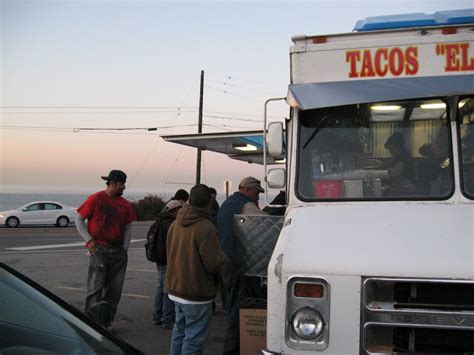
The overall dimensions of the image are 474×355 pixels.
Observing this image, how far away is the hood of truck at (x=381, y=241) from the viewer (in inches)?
124

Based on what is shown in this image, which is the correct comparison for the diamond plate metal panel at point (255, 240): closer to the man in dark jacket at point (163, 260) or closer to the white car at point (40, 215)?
the man in dark jacket at point (163, 260)

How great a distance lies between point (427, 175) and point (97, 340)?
2538mm

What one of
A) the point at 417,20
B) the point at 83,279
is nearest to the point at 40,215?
the point at 83,279

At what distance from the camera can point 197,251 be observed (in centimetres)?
463

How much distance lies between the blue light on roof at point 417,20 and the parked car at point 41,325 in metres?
3.19

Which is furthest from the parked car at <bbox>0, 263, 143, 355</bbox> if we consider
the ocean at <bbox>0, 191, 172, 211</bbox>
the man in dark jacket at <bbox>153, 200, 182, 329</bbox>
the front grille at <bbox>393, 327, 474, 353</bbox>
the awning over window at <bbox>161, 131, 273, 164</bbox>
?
the ocean at <bbox>0, 191, 172, 211</bbox>

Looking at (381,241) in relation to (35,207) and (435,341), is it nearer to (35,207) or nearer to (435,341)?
(435,341)

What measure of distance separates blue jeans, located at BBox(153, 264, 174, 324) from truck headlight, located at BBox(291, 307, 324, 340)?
3744mm

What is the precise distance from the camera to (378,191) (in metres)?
3.98

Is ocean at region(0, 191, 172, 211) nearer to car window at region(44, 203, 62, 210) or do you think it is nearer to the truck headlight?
car window at region(44, 203, 62, 210)

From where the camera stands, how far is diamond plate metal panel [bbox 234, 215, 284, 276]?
4883 millimetres

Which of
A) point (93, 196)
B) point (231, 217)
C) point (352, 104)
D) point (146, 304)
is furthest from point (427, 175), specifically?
point (146, 304)

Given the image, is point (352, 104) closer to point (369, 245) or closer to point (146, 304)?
point (369, 245)

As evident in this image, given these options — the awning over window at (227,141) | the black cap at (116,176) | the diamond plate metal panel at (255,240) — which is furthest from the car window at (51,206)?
the diamond plate metal panel at (255,240)
